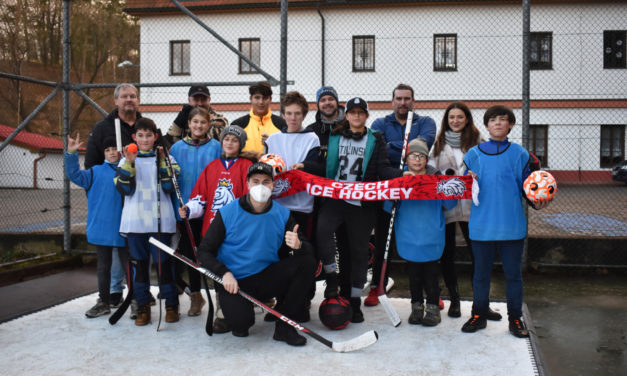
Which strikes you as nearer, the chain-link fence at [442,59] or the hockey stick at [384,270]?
the hockey stick at [384,270]

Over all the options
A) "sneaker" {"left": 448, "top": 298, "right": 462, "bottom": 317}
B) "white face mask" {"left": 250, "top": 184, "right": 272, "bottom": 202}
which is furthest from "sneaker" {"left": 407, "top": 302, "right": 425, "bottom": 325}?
"white face mask" {"left": 250, "top": 184, "right": 272, "bottom": 202}

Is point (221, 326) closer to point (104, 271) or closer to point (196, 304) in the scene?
point (196, 304)

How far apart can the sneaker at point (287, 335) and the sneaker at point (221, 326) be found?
1.34 feet

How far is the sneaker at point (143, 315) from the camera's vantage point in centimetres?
416

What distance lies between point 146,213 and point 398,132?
2.33 meters

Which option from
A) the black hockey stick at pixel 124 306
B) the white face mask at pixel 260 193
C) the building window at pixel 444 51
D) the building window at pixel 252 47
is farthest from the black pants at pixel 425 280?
the building window at pixel 252 47

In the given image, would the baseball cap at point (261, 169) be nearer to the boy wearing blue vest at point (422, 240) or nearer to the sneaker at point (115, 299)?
the boy wearing blue vest at point (422, 240)

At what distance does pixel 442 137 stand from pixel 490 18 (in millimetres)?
14763

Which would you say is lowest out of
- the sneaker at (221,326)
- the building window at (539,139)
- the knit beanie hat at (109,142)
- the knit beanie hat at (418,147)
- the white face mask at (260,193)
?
the sneaker at (221,326)

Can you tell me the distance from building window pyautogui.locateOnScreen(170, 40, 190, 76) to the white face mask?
1598 cm

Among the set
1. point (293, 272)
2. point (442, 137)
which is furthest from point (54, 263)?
point (442, 137)

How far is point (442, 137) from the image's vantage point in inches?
176

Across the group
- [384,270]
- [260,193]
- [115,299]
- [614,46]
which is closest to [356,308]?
[384,270]

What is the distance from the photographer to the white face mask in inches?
142
